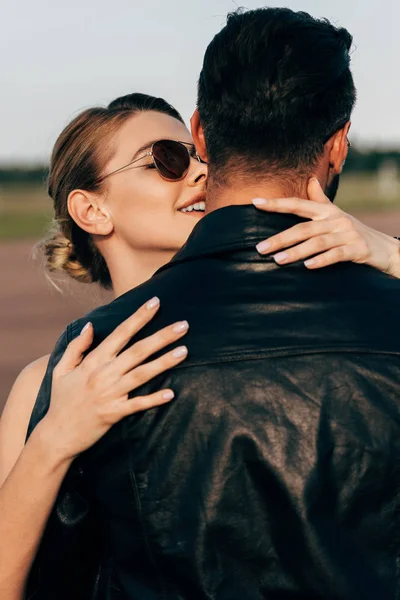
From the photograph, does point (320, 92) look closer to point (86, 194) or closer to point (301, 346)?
point (301, 346)

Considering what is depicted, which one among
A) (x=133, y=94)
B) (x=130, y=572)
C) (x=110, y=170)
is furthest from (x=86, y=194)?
(x=130, y=572)

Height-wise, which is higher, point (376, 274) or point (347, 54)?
point (347, 54)

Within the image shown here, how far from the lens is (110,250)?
3.67m

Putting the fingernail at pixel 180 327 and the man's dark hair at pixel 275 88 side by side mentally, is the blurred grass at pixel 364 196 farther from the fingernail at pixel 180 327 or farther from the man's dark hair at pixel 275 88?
the fingernail at pixel 180 327

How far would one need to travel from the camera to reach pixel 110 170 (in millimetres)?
3635

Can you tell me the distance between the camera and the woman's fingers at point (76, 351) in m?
2.08

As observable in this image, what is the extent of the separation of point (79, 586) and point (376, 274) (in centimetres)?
103

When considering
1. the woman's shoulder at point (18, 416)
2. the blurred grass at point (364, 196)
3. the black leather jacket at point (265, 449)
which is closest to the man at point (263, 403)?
the black leather jacket at point (265, 449)

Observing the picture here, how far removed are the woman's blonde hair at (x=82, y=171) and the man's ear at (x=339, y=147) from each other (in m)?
1.66

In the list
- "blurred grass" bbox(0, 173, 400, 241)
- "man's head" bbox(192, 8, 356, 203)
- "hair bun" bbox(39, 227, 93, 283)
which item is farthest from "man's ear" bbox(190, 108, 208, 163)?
"blurred grass" bbox(0, 173, 400, 241)

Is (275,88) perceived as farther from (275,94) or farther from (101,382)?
(101,382)

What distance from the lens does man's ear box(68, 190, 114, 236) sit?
143 inches

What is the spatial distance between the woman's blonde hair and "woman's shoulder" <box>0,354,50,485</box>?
3.09ft

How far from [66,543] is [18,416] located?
0.81 meters
